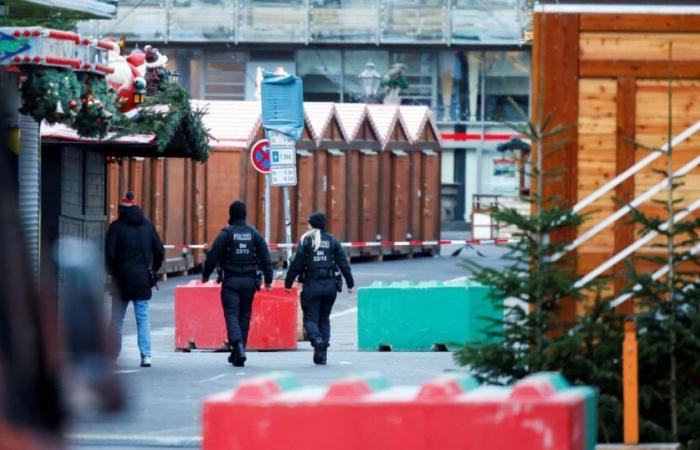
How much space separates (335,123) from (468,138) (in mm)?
23268

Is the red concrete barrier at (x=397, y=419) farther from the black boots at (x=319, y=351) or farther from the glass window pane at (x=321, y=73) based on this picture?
the glass window pane at (x=321, y=73)

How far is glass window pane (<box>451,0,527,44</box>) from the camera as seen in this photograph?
6462cm

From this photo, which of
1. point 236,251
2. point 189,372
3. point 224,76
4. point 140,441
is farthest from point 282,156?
point 224,76

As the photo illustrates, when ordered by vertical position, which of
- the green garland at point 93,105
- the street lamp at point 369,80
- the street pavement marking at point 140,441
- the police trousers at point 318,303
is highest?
the street lamp at point 369,80

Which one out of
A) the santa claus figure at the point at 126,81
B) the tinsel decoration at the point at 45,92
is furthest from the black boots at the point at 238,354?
the tinsel decoration at the point at 45,92

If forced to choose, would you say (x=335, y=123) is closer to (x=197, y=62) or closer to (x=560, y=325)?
(x=197, y=62)

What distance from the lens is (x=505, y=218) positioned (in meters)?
10.8

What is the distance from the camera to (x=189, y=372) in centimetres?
1842

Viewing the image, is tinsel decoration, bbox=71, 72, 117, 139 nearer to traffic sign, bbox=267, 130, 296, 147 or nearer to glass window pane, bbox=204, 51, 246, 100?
traffic sign, bbox=267, 130, 296, 147

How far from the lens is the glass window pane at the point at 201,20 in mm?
65312

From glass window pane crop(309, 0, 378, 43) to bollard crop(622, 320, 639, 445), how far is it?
55.5m

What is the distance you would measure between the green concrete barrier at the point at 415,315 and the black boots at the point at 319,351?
2.13 meters

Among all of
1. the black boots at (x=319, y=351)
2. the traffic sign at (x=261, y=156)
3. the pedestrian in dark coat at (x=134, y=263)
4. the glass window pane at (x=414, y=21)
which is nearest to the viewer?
the pedestrian in dark coat at (x=134, y=263)

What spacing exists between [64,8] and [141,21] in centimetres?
4849
